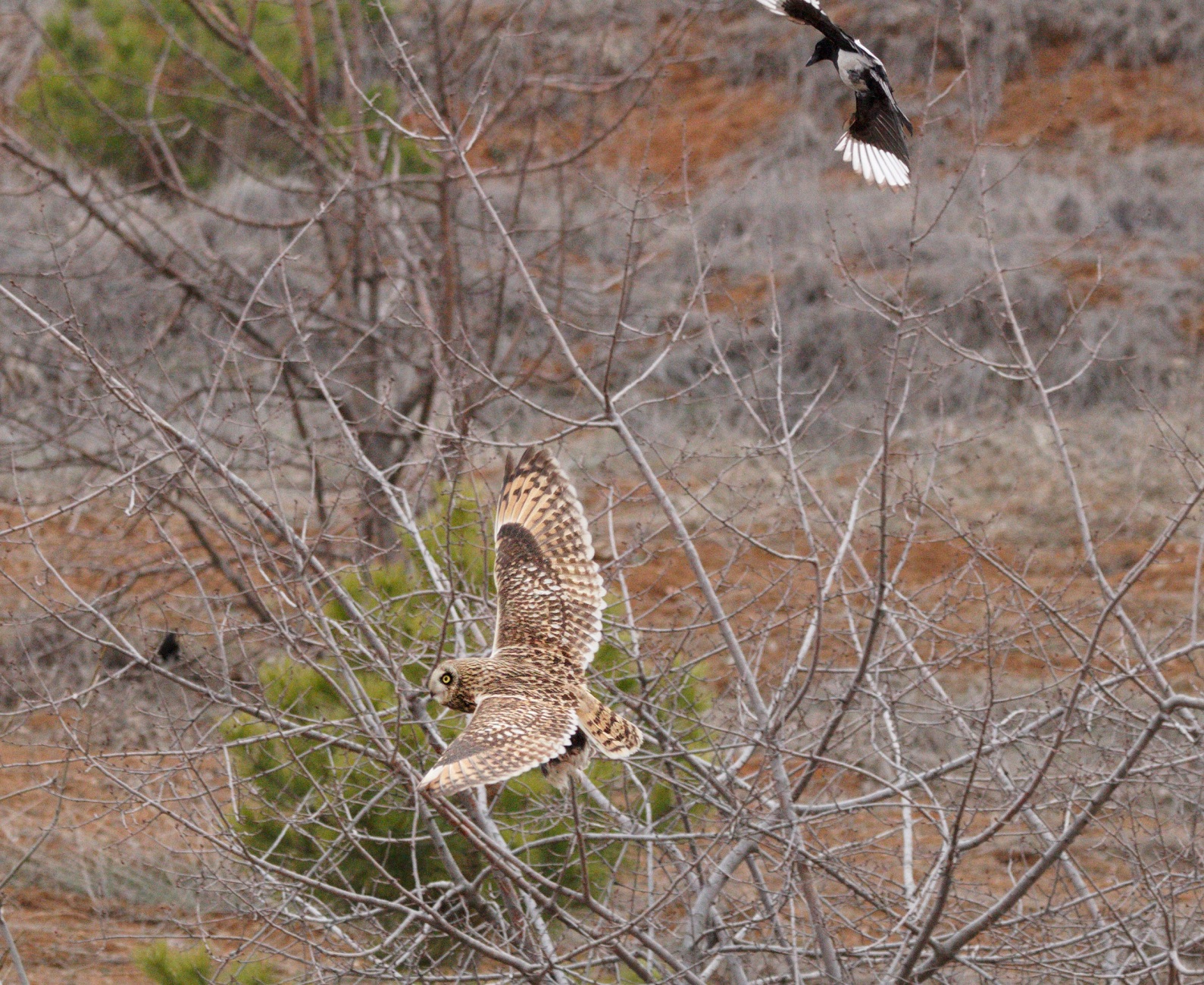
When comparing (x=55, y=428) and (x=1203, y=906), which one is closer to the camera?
(x=1203, y=906)

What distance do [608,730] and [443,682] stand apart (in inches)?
17.4

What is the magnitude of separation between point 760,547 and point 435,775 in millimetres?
1461

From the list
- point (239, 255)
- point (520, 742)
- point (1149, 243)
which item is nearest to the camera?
point (520, 742)

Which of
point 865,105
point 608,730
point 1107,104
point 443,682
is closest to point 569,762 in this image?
point 608,730

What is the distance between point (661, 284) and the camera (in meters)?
16.5

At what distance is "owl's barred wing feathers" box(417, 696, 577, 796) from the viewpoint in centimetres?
317

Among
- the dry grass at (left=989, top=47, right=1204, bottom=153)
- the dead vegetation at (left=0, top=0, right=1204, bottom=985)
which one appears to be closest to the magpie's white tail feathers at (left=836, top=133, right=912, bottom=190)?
the dead vegetation at (left=0, top=0, right=1204, bottom=985)

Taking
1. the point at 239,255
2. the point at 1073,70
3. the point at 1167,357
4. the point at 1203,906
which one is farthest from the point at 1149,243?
the point at 1203,906

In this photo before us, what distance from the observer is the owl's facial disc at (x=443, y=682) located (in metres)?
3.89

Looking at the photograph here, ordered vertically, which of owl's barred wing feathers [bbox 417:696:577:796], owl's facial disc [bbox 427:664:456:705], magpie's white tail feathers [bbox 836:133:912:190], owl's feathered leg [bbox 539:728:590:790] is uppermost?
magpie's white tail feathers [bbox 836:133:912:190]

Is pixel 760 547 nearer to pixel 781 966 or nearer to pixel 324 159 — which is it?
pixel 781 966

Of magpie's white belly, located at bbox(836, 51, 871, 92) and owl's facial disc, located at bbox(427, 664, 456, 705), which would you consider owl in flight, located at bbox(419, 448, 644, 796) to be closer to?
owl's facial disc, located at bbox(427, 664, 456, 705)

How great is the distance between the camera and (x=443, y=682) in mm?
3930

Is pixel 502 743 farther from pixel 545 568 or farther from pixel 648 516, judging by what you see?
pixel 648 516
